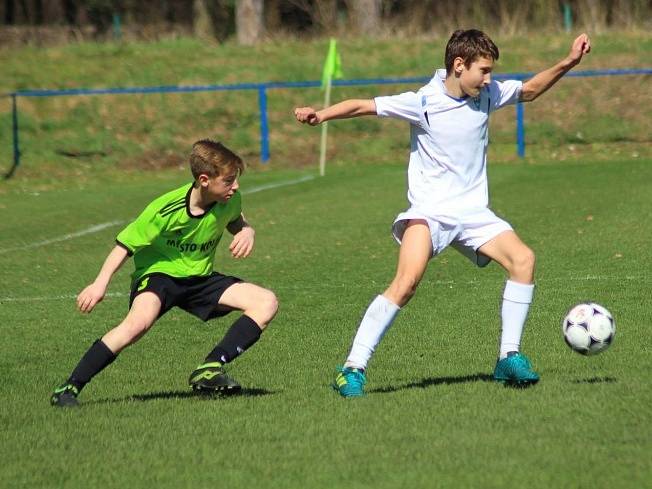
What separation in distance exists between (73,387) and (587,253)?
654 cm

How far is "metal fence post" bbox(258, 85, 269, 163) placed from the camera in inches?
973

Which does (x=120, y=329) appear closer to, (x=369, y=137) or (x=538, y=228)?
(x=538, y=228)

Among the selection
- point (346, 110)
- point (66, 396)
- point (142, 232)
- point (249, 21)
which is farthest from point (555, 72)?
point (249, 21)

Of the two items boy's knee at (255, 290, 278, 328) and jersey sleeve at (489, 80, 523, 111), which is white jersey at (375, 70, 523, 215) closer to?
jersey sleeve at (489, 80, 523, 111)

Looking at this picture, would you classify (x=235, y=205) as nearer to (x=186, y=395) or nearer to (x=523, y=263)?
(x=186, y=395)

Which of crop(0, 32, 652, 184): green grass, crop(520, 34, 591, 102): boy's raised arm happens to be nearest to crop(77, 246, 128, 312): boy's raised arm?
crop(520, 34, 591, 102): boy's raised arm

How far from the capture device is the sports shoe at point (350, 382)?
629 centimetres

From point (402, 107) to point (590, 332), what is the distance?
56.5 inches

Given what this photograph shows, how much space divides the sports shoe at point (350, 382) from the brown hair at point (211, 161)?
110 centimetres

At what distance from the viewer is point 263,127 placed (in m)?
24.7

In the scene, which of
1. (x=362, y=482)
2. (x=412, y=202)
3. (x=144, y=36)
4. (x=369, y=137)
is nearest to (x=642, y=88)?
(x=369, y=137)

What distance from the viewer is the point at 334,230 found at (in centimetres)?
1443

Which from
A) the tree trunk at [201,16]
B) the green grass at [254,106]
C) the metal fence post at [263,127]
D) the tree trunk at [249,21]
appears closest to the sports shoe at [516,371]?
the green grass at [254,106]

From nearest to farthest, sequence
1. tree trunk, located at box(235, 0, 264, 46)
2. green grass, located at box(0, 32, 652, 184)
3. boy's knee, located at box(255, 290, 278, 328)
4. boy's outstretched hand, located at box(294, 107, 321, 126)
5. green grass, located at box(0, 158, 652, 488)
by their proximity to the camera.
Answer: green grass, located at box(0, 158, 652, 488)
boy's outstretched hand, located at box(294, 107, 321, 126)
boy's knee, located at box(255, 290, 278, 328)
green grass, located at box(0, 32, 652, 184)
tree trunk, located at box(235, 0, 264, 46)
